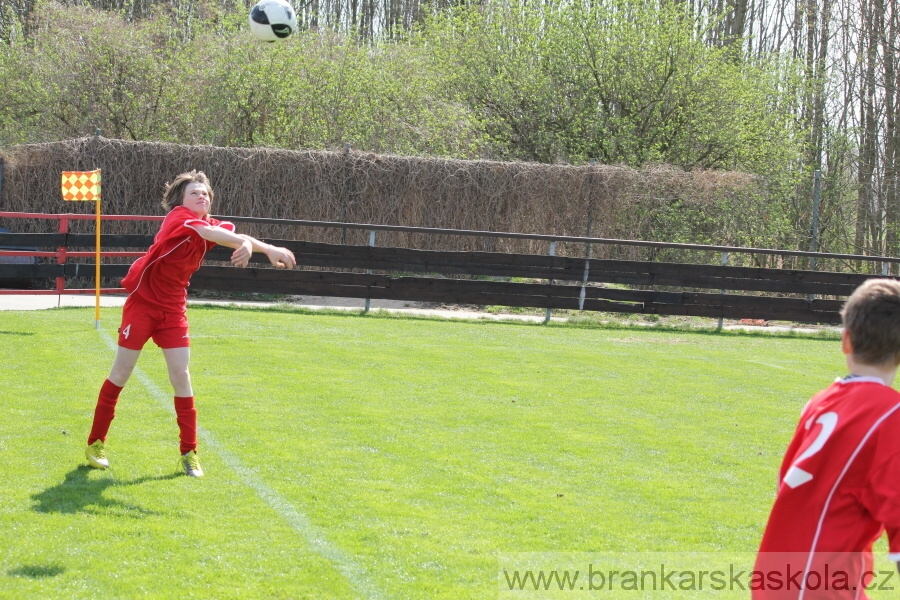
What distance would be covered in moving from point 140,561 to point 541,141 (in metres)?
20.2

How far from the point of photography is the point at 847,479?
253 centimetres

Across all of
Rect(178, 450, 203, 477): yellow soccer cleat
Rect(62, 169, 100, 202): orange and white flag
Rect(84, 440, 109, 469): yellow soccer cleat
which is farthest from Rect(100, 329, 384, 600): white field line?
Rect(62, 169, 100, 202): orange and white flag

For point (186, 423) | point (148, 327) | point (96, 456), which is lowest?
point (96, 456)

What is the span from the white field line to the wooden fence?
9.01 m

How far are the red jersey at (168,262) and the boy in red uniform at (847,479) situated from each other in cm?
365

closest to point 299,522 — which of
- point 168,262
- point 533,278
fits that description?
point 168,262

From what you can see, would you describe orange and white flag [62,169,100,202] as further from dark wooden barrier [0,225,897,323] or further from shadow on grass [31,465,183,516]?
shadow on grass [31,465,183,516]

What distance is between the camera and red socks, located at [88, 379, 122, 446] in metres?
5.55

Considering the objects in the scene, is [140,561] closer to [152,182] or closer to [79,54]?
[152,182]

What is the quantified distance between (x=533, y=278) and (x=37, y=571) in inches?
488

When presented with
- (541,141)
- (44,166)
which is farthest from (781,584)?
(541,141)

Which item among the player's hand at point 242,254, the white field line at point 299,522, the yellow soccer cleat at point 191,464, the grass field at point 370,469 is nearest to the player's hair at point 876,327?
the grass field at point 370,469

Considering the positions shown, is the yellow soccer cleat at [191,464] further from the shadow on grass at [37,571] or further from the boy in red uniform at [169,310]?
the shadow on grass at [37,571]

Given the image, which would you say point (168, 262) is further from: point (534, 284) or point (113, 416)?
point (534, 284)
